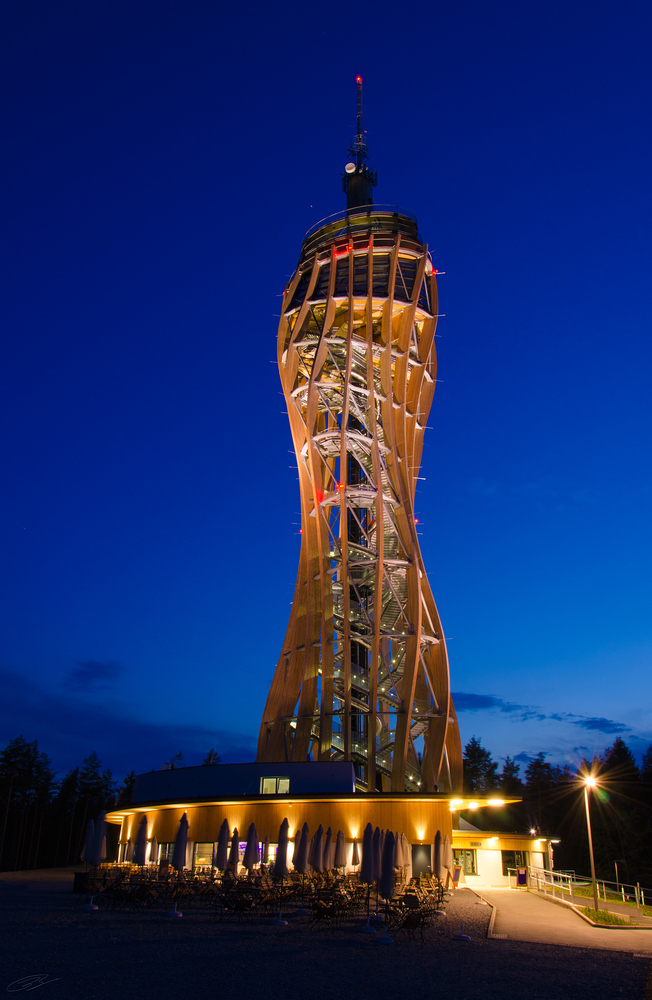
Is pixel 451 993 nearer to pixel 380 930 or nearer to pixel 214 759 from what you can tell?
pixel 380 930

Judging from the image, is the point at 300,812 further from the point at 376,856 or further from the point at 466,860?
the point at 466,860

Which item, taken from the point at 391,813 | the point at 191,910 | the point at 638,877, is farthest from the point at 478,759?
the point at 191,910

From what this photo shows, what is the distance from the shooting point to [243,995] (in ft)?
23.7

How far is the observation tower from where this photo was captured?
1061 inches

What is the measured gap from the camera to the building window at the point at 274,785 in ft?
73.6

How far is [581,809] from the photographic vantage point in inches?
2315

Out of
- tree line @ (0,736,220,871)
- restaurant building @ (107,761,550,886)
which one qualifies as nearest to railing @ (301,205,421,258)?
restaurant building @ (107,761,550,886)

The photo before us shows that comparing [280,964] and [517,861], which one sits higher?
[517,861]

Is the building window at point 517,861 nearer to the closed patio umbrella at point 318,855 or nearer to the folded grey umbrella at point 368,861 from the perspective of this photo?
the closed patio umbrella at point 318,855

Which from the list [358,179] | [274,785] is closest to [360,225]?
[358,179]

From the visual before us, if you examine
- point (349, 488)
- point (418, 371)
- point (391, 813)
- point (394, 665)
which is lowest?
point (391, 813)

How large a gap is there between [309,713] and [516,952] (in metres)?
17.4

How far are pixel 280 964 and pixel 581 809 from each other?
57.6 meters

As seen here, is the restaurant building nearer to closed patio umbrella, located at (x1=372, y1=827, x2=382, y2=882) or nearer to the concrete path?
the concrete path
